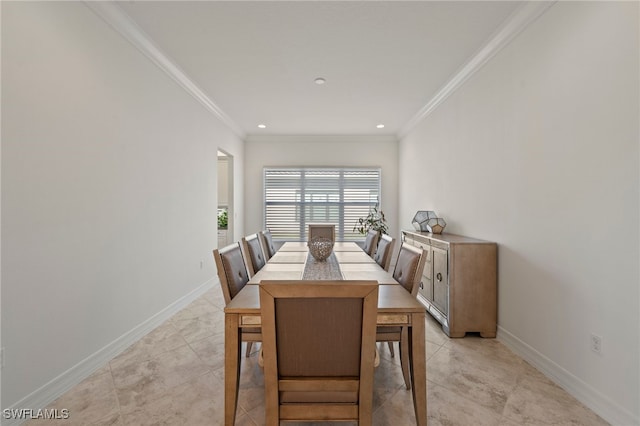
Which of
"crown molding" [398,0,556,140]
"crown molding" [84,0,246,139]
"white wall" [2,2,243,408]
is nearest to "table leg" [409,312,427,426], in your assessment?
"white wall" [2,2,243,408]

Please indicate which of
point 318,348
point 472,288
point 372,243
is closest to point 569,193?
point 472,288

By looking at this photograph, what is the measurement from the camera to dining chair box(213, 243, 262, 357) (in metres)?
1.64

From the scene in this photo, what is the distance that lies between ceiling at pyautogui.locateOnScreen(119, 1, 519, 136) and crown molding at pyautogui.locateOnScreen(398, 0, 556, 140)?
0.17 ft

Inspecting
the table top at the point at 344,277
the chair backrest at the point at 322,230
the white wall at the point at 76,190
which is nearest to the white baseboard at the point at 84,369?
the white wall at the point at 76,190

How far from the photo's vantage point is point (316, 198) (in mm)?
6074

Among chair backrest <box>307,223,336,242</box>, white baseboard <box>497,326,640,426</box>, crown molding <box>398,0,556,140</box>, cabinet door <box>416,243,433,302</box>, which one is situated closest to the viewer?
white baseboard <box>497,326,640,426</box>

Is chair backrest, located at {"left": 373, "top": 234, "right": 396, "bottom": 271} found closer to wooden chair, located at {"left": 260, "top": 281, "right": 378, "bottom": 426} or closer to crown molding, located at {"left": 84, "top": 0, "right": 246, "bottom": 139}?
wooden chair, located at {"left": 260, "top": 281, "right": 378, "bottom": 426}

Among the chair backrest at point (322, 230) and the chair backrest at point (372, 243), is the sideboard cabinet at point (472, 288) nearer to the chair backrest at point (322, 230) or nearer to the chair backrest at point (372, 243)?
the chair backrest at point (372, 243)

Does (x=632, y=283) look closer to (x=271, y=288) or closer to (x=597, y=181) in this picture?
(x=597, y=181)

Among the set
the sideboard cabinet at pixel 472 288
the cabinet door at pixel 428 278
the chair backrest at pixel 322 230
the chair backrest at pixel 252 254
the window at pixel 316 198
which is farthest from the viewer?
the window at pixel 316 198

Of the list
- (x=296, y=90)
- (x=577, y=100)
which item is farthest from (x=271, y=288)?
(x=296, y=90)

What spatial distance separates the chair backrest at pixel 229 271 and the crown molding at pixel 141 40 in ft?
6.54

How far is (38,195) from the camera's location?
166 cm

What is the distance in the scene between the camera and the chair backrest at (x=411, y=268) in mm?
1686
